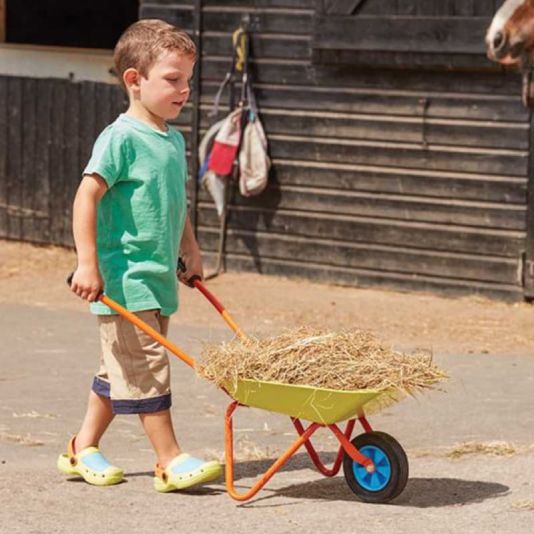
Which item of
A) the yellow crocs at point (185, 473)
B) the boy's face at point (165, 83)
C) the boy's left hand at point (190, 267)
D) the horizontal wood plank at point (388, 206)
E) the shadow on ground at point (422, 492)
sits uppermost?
the boy's face at point (165, 83)

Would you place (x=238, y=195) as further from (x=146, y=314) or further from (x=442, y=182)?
(x=146, y=314)

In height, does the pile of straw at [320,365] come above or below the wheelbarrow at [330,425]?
above

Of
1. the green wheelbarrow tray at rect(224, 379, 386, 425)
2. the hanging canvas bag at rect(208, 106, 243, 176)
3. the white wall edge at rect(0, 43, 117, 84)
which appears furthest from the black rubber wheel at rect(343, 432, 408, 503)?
the white wall edge at rect(0, 43, 117, 84)

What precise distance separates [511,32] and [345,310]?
8.34ft

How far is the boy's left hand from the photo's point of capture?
6.21 m

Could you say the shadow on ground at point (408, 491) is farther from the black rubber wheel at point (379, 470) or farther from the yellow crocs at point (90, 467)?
the yellow crocs at point (90, 467)

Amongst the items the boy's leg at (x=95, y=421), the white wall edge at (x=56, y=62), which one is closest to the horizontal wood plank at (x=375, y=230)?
the white wall edge at (x=56, y=62)

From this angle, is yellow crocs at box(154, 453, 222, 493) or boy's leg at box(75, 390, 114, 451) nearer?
yellow crocs at box(154, 453, 222, 493)

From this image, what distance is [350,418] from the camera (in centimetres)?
566

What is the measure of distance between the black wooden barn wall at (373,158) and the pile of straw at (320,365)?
5.53m

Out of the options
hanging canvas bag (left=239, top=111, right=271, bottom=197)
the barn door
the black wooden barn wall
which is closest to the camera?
the barn door

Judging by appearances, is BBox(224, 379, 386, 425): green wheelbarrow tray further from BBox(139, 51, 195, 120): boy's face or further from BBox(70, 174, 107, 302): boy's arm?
BBox(139, 51, 195, 120): boy's face

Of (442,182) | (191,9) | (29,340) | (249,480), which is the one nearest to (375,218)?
(442,182)

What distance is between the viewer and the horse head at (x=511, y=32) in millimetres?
8828
